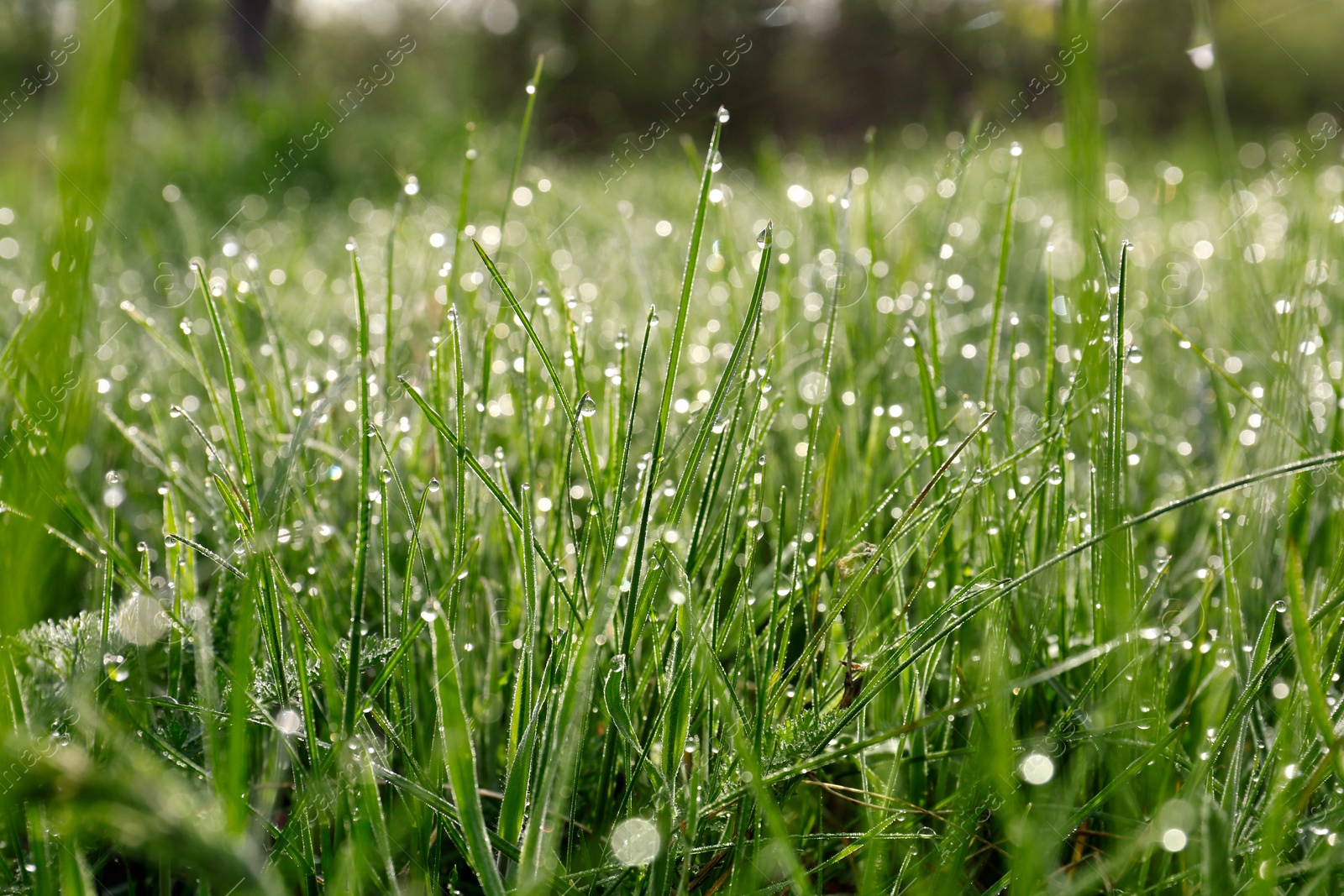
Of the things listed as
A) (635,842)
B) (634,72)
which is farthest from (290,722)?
(634,72)

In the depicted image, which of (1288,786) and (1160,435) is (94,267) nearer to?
(1160,435)

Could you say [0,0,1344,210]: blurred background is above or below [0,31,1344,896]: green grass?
above

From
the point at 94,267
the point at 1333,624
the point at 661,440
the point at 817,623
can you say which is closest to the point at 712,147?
the point at 661,440

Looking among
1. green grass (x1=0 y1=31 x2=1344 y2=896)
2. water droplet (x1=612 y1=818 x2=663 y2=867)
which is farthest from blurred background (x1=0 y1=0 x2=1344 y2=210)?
water droplet (x1=612 y1=818 x2=663 y2=867)

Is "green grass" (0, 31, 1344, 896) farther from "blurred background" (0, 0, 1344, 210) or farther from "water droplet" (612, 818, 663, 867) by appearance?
"blurred background" (0, 0, 1344, 210)

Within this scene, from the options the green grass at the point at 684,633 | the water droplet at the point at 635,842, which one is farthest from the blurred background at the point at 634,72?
the water droplet at the point at 635,842
